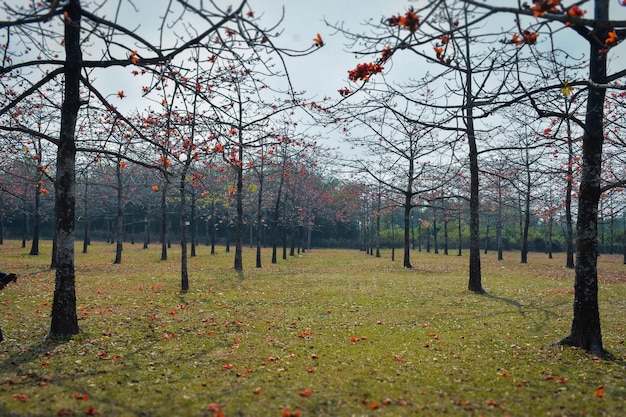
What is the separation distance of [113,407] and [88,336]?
3673 mm

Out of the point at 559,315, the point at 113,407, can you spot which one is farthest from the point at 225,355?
the point at 559,315

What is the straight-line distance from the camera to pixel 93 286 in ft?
49.0

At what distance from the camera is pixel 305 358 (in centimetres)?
698

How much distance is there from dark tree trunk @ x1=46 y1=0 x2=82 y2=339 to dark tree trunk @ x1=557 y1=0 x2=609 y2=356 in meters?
8.44

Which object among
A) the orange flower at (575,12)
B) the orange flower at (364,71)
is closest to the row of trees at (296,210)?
the orange flower at (364,71)

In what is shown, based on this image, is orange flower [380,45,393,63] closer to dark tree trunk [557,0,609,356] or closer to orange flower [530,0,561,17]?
orange flower [530,0,561,17]

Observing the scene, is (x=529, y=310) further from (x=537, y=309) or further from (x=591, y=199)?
(x=591, y=199)

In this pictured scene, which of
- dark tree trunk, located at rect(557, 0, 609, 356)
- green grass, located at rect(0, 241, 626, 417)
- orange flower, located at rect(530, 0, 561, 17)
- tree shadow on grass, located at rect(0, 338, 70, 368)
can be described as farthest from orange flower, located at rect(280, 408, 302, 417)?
dark tree trunk, located at rect(557, 0, 609, 356)

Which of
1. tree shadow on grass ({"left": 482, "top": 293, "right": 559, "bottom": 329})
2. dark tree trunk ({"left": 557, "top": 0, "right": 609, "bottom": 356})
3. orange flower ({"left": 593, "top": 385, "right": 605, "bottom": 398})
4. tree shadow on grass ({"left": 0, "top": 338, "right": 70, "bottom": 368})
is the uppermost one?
dark tree trunk ({"left": 557, "top": 0, "right": 609, "bottom": 356})

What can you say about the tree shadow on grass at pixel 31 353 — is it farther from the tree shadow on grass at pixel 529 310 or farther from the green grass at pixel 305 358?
the tree shadow on grass at pixel 529 310

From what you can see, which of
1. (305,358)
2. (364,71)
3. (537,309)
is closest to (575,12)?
(364,71)

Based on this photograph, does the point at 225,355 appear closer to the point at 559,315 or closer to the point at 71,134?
the point at 71,134

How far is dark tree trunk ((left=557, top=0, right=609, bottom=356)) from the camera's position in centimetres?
717

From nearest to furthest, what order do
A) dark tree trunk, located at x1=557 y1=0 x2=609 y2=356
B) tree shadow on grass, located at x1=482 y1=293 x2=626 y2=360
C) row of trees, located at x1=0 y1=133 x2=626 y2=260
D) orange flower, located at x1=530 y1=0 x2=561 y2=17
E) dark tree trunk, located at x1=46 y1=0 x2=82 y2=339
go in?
orange flower, located at x1=530 y1=0 x2=561 y2=17
tree shadow on grass, located at x1=482 y1=293 x2=626 y2=360
dark tree trunk, located at x1=557 y1=0 x2=609 y2=356
dark tree trunk, located at x1=46 y1=0 x2=82 y2=339
row of trees, located at x1=0 y1=133 x2=626 y2=260
